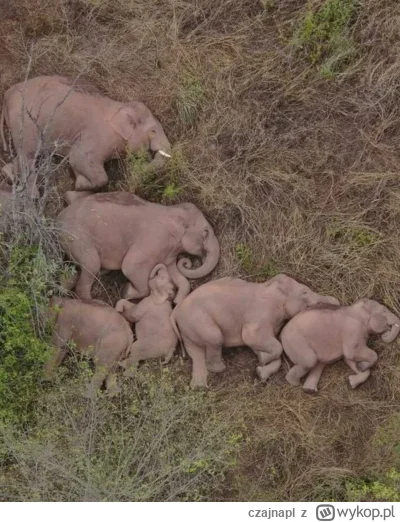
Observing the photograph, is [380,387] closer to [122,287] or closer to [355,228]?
[355,228]

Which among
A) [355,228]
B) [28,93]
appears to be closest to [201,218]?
[355,228]

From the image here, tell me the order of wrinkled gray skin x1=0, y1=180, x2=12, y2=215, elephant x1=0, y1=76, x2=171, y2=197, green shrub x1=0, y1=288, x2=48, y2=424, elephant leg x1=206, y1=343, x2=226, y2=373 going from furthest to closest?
elephant x1=0, y1=76, x2=171, y2=197
elephant leg x1=206, y1=343, x2=226, y2=373
wrinkled gray skin x1=0, y1=180, x2=12, y2=215
green shrub x1=0, y1=288, x2=48, y2=424

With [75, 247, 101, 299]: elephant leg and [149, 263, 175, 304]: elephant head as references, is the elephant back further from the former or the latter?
[149, 263, 175, 304]: elephant head

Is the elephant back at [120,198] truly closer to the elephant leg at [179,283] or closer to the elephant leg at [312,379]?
the elephant leg at [179,283]

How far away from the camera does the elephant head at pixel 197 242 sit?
523 centimetres

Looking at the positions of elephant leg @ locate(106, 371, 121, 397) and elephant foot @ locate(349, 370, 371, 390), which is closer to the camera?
elephant leg @ locate(106, 371, 121, 397)

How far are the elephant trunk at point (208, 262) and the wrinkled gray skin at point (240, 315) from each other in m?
0.17

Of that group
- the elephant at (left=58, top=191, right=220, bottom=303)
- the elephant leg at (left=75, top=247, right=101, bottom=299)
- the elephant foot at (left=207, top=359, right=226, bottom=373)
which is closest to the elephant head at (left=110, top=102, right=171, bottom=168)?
the elephant at (left=58, top=191, right=220, bottom=303)

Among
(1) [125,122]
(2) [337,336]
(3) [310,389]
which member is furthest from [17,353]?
(2) [337,336]

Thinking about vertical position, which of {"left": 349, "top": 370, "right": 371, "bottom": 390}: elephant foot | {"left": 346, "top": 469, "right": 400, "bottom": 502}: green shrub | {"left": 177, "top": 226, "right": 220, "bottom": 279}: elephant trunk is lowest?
{"left": 346, "top": 469, "right": 400, "bottom": 502}: green shrub

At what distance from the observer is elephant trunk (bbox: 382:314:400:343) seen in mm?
5129

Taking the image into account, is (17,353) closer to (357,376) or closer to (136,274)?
(136,274)

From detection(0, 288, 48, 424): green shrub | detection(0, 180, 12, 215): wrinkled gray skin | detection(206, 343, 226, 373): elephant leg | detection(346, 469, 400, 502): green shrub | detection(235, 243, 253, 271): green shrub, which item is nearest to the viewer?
detection(0, 288, 48, 424): green shrub

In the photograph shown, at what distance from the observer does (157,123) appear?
543cm
